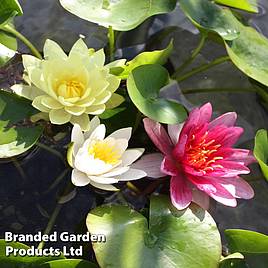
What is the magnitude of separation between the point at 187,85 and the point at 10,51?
1.60 ft

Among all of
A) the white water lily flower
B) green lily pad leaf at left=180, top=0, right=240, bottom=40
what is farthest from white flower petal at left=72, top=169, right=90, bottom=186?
green lily pad leaf at left=180, top=0, right=240, bottom=40

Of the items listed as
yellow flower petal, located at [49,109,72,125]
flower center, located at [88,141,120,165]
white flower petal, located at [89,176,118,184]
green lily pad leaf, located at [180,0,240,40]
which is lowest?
white flower petal, located at [89,176,118,184]

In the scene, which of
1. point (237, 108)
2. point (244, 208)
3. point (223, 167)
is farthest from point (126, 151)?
point (237, 108)

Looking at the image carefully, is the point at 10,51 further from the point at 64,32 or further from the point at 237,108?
the point at 237,108

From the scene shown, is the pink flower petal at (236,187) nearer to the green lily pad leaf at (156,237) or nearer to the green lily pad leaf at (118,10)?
the green lily pad leaf at (156,237)

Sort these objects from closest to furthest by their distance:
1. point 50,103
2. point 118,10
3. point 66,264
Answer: point 66,264, point 50,103, point 118,10

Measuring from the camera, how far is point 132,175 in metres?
1.09

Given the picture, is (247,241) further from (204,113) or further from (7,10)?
(7,10)

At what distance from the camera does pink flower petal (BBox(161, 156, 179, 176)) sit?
109 centimetres

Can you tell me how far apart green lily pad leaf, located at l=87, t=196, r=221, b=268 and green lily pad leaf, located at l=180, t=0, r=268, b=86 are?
370 mm

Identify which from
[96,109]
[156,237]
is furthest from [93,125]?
[156,237]

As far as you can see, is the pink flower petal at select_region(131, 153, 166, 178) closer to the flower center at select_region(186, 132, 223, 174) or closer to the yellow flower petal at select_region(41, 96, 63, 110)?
the flower center at select_region(186, 132, 223, 174)

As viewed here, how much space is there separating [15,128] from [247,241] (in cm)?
52

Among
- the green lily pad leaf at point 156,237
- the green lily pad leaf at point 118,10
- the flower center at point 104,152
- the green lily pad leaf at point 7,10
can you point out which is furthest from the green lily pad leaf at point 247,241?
the green lily pad leaf at point 7,10
